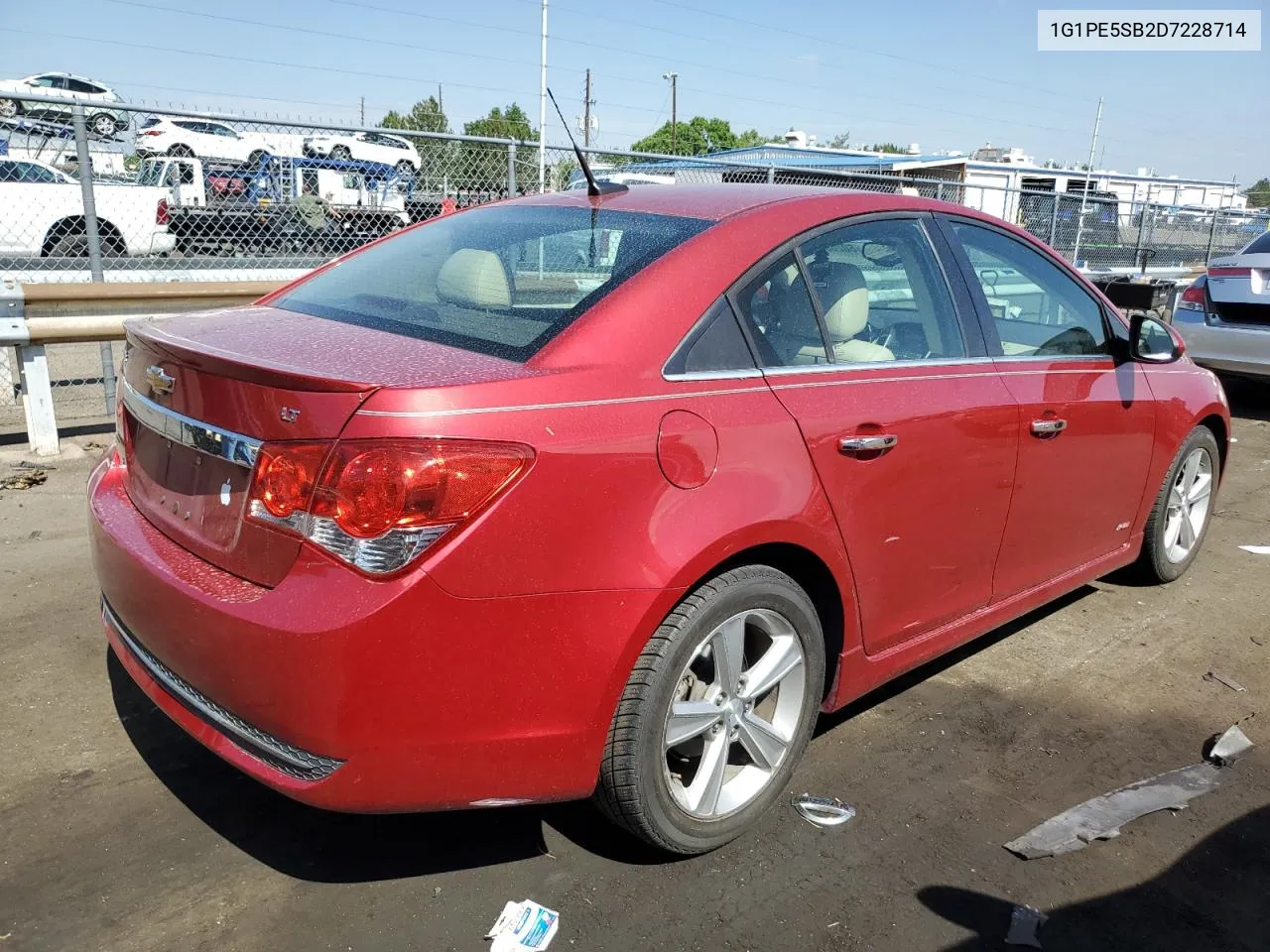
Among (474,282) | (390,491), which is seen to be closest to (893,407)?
(474,282)

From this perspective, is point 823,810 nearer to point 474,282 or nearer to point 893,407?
point 893,407

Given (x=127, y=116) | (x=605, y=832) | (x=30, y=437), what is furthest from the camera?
(x=127, y=116)

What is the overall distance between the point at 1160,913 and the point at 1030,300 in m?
2.15

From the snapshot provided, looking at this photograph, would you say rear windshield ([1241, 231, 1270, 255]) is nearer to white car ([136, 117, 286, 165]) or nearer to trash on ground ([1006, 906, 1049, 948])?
trash on ground ([1006, 906, 1049, 948])

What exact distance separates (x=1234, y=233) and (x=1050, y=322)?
17969mm

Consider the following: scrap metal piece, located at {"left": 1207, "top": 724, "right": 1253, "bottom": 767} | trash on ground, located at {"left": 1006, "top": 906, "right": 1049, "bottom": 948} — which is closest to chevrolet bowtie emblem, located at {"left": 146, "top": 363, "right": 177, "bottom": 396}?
trash on ground, located at {"left": 1006, "top": 906, "right": 1049, "bottom": 948}

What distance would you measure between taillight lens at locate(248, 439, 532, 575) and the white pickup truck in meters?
6.54

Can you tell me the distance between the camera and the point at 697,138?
263 feet

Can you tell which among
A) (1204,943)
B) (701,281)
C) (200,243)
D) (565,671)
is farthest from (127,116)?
(1204,943)

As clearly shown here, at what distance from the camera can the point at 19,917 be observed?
7.61 feet

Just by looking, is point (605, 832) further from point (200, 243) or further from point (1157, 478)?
point (200, 243)

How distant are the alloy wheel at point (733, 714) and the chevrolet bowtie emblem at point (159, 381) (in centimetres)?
139

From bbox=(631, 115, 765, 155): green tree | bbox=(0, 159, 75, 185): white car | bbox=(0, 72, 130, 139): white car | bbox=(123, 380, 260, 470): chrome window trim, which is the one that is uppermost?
bbox=(631, 115, 765, 155): green tree

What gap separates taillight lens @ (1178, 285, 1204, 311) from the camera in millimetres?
8950
